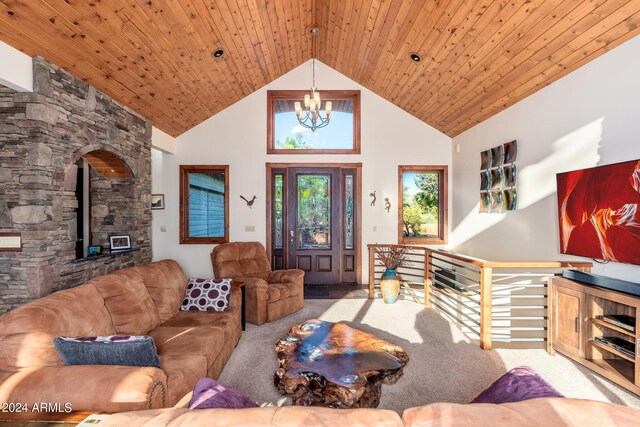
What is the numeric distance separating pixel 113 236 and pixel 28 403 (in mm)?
3036

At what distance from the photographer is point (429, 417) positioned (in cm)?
84

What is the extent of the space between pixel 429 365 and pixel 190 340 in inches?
83.4

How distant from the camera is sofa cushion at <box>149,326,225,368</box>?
2260 millimetres

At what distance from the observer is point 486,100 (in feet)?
14.2

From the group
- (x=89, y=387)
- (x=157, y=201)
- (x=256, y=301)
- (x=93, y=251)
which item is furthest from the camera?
(x=157, y=201)

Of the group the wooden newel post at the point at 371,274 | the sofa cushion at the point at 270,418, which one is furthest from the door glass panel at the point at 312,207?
the sofa cushion at the point at 270,418

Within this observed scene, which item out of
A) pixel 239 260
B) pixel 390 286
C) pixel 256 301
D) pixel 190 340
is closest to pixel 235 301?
pixel 256 301

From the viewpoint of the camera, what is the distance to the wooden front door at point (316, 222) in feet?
19.5

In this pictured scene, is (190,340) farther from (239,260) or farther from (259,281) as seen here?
(239,260)

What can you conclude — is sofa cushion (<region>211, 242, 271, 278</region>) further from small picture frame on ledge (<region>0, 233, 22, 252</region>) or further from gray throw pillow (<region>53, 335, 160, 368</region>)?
gray throw pillow (<region>53, 335, 160, 368</region>)

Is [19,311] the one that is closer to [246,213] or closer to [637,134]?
[246,213]

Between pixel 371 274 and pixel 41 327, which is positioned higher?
pixel 41 327

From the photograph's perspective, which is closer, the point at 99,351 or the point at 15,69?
the point at 99,351

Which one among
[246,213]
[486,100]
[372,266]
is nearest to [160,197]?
[246,213]
